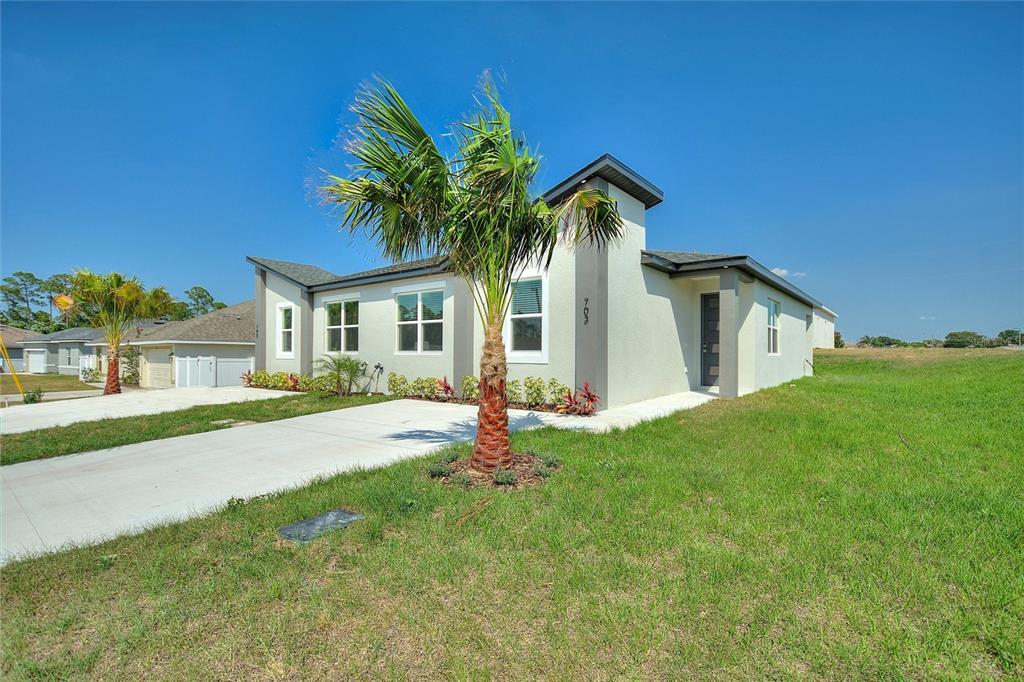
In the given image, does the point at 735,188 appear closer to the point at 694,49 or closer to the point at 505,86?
the point at 694,49

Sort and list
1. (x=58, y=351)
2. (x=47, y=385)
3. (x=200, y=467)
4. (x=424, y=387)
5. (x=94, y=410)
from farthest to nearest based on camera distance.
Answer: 1. (x=58, y=351)
2. (x=47, y=385)
3. (x=424, y=387)
4. (x=94, y=410)
5. (x=200, y=467)

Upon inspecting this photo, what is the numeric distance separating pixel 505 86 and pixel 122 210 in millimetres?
23839

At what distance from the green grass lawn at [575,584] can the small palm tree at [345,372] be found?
902 centimetres

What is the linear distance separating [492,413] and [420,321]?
8183 mm

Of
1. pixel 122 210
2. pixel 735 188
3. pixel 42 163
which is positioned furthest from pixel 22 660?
pixel 122 210

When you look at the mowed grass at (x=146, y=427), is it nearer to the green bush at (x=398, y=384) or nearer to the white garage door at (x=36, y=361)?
the green bush at (x=398, y=384)

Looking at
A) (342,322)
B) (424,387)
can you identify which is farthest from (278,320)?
(424,387)

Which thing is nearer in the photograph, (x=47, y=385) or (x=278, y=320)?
(x=278, y=320)

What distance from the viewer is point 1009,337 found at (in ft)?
138

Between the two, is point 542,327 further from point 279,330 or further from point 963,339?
point 963,339

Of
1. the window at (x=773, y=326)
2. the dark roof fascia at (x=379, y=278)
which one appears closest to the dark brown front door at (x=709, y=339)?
the window at (x=773, y=326)

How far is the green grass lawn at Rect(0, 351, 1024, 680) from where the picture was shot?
83.0 inches

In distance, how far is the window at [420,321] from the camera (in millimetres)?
12188

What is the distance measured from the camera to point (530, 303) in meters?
10.2
